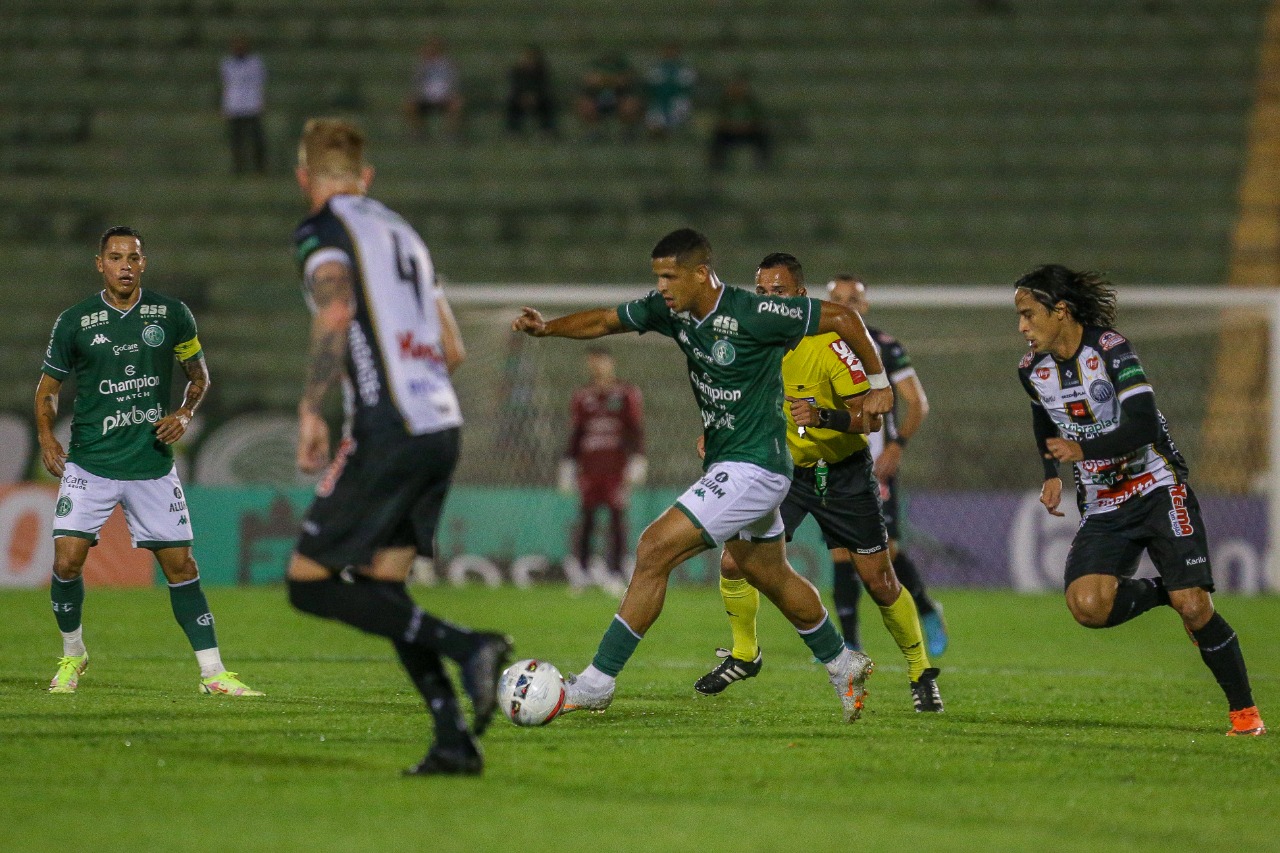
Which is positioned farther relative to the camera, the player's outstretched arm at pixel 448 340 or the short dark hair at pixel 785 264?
the short dark hair at pixel 785 264

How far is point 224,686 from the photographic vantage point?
8414mm

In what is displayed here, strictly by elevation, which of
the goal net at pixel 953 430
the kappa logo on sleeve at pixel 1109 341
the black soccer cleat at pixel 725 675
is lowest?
the goal net at pixel 953 430

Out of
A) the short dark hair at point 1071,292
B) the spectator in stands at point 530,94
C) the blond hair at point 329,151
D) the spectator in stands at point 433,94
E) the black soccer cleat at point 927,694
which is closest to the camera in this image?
the blond hair at point 329,151

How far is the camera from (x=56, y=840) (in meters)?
4.75

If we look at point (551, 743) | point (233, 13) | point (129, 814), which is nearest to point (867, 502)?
point (551, 743)

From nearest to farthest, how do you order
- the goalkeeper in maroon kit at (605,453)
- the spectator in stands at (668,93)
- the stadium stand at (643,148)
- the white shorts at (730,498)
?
1. the white shorts at (730,498)
2. the goalkeeper in maroon kit at (605,453)
3. the stadium stand at (643,148)
4. the spectator in stands at (668,93)

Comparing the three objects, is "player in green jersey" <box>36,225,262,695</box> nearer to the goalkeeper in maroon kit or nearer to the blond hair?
the blond hair

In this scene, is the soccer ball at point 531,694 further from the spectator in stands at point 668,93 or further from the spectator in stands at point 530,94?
the spectator in stands at point 530,94

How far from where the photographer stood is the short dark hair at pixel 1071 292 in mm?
7664

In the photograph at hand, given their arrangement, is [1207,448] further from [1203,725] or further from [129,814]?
[129,814]

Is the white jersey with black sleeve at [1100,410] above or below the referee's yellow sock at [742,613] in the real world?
above

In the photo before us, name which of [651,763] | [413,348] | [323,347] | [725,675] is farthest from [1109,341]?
[323,347]

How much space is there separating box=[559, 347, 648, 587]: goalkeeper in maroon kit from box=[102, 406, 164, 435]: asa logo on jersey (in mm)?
9218

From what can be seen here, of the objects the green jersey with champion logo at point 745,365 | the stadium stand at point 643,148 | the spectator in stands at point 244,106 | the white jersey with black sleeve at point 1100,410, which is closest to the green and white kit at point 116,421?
the green jersey with champion logo at point 745,365
